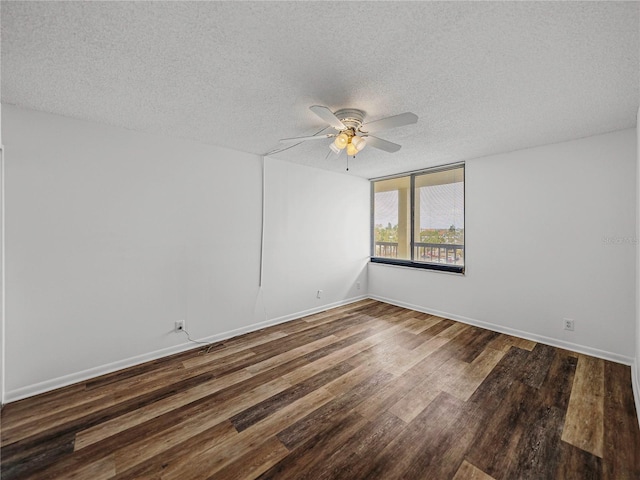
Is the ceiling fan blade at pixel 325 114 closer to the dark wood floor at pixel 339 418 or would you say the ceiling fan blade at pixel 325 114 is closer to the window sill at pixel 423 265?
the dark wood floor at pixel 339 418

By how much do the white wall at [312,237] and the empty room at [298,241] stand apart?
0.20ft

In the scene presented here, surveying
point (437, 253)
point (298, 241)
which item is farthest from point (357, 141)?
point (437, 253)

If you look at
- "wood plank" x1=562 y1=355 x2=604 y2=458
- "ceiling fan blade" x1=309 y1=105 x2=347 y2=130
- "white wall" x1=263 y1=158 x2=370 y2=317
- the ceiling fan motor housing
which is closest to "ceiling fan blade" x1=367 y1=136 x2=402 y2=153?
the ceiling fan motor housing

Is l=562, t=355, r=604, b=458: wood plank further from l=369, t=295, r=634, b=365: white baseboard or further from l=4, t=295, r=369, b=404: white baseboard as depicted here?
l=4, t=295, r=369, b=404: white baseboard

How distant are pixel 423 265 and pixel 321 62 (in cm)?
359

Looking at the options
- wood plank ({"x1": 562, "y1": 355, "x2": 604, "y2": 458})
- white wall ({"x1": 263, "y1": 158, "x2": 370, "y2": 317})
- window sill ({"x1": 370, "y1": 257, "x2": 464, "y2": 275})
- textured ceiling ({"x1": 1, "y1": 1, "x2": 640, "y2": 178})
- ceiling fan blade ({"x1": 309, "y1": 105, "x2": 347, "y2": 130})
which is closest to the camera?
textured ceiling ({"x1": 1, "y1": 1, "x2": 640, "y2": 178})

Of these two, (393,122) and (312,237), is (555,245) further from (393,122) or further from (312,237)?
(312,237)

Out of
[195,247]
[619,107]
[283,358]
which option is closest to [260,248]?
[195,247]

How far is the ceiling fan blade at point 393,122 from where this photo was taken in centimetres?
191

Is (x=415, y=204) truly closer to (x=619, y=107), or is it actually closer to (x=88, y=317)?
(x=619, y=107)

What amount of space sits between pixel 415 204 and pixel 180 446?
4362 millimetres

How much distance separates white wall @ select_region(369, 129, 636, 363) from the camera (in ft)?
9.00

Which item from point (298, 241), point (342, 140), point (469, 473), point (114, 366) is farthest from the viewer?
point (298, 241)

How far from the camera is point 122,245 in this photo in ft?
8.70
